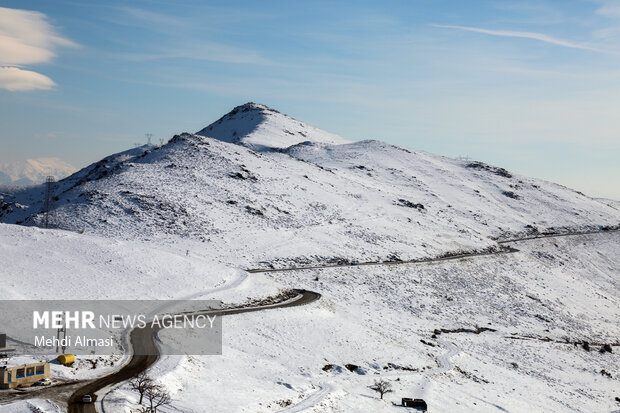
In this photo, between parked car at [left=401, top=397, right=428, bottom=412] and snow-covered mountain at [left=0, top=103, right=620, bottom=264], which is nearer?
parked car at [left=401, top=397, right=428, bottom=412]

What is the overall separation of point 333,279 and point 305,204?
122 feet

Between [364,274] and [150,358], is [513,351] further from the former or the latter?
[150,358]

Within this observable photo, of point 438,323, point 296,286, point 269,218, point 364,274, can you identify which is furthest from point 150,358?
point 269,218

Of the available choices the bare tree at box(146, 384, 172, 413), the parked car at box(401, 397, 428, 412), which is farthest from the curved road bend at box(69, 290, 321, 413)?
the parked car at box(401, 397, 428, 412)

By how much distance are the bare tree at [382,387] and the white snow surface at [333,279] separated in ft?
1.90

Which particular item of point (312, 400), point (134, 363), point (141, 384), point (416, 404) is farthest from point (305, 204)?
point (141, 384)

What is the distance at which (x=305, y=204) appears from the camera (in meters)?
103

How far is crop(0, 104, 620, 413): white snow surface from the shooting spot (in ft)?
119

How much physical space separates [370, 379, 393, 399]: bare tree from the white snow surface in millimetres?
578

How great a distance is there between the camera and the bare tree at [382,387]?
114ft

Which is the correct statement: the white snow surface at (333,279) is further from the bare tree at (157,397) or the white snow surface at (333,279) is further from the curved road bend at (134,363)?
the curved road bend at (134,363)

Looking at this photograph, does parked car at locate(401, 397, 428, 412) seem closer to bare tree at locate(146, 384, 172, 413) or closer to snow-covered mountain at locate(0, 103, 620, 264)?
bare tree at locate(146, 384, 172, 413)

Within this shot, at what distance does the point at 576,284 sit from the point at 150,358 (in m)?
81.3

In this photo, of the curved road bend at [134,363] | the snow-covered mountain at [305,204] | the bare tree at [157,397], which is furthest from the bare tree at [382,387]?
the snow-covered mountain at [305,204]
